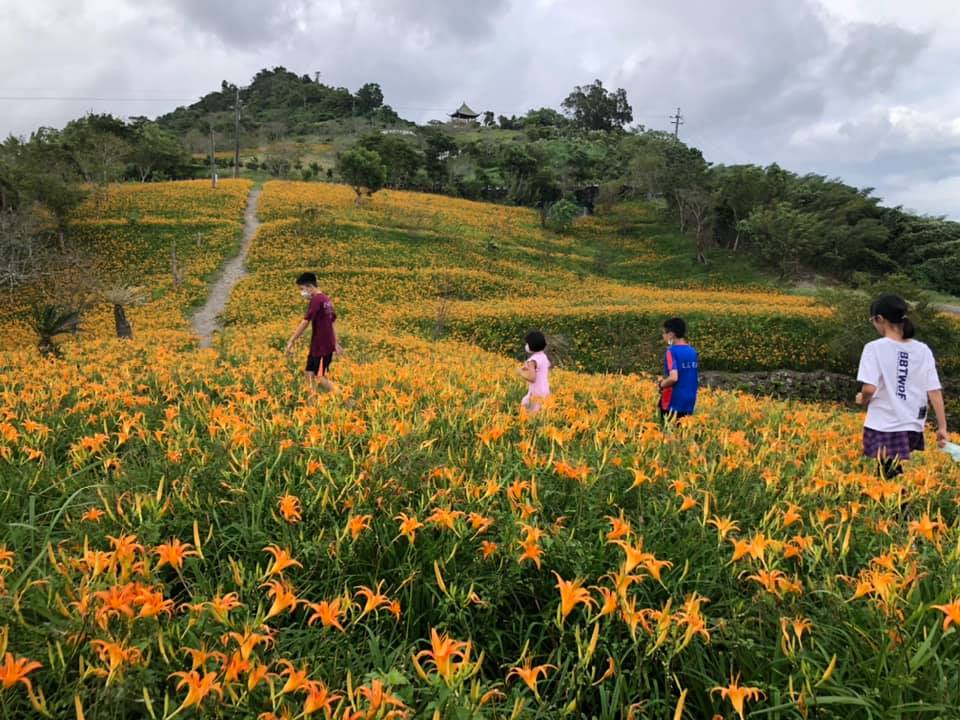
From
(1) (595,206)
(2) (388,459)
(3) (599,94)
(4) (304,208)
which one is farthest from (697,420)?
(3) (599,94)

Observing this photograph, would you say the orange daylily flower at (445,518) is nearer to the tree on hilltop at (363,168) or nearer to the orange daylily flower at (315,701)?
the orange daylily flower at (315,701)

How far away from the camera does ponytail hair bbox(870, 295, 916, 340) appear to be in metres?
3.42

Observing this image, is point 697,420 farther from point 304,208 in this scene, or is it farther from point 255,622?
point 304,208

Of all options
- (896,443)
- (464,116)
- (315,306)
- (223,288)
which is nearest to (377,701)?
(896,443)

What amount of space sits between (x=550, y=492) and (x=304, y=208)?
32274 mm

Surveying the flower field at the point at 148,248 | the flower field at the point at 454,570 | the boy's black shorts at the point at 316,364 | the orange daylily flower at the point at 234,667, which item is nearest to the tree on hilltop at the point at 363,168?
the flower field at the point at 148,248

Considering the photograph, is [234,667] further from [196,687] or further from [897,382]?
[897,382]

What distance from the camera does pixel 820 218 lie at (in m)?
30.9

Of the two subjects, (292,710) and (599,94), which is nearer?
(292,710)

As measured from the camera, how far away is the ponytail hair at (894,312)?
11.2ft

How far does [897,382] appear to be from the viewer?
3.48 metres

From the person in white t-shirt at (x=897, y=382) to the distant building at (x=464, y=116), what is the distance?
8786 cm

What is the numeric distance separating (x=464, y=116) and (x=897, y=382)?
290ft

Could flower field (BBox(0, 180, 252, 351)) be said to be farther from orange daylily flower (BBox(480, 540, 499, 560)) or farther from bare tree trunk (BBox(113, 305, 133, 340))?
orange daylily flower (BBox(480, 540, 499, 560))
